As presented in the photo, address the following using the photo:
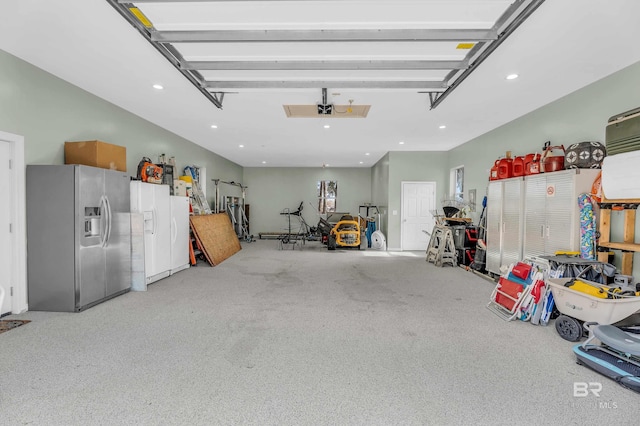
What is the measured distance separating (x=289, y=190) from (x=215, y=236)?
5.09m

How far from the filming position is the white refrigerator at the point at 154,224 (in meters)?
4.35

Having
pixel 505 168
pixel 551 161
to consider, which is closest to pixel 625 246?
pixel 551 161

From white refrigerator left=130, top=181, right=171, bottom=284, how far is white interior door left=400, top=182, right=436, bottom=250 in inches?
239

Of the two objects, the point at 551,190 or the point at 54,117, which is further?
the point at 551,190

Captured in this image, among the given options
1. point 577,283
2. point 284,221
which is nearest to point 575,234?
point 577,283

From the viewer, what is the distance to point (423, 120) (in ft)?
16.9

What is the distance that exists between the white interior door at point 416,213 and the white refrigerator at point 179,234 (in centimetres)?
571

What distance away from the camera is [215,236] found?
22.5 feet

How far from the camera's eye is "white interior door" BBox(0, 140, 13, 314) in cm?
307

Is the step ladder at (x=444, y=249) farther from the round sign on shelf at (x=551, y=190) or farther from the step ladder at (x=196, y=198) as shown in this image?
the step ladder at (x=196, y=198)

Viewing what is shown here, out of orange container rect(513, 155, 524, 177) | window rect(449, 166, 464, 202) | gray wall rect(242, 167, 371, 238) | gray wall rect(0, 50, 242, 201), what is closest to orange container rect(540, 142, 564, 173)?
orange container rect(513, 155, 524, 177)

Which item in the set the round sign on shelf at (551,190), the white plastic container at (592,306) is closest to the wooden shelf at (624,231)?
the round sign on shelf at (551,190)

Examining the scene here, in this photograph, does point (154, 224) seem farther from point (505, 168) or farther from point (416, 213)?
point (416, 213)

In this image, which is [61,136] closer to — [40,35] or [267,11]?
[40,35]
